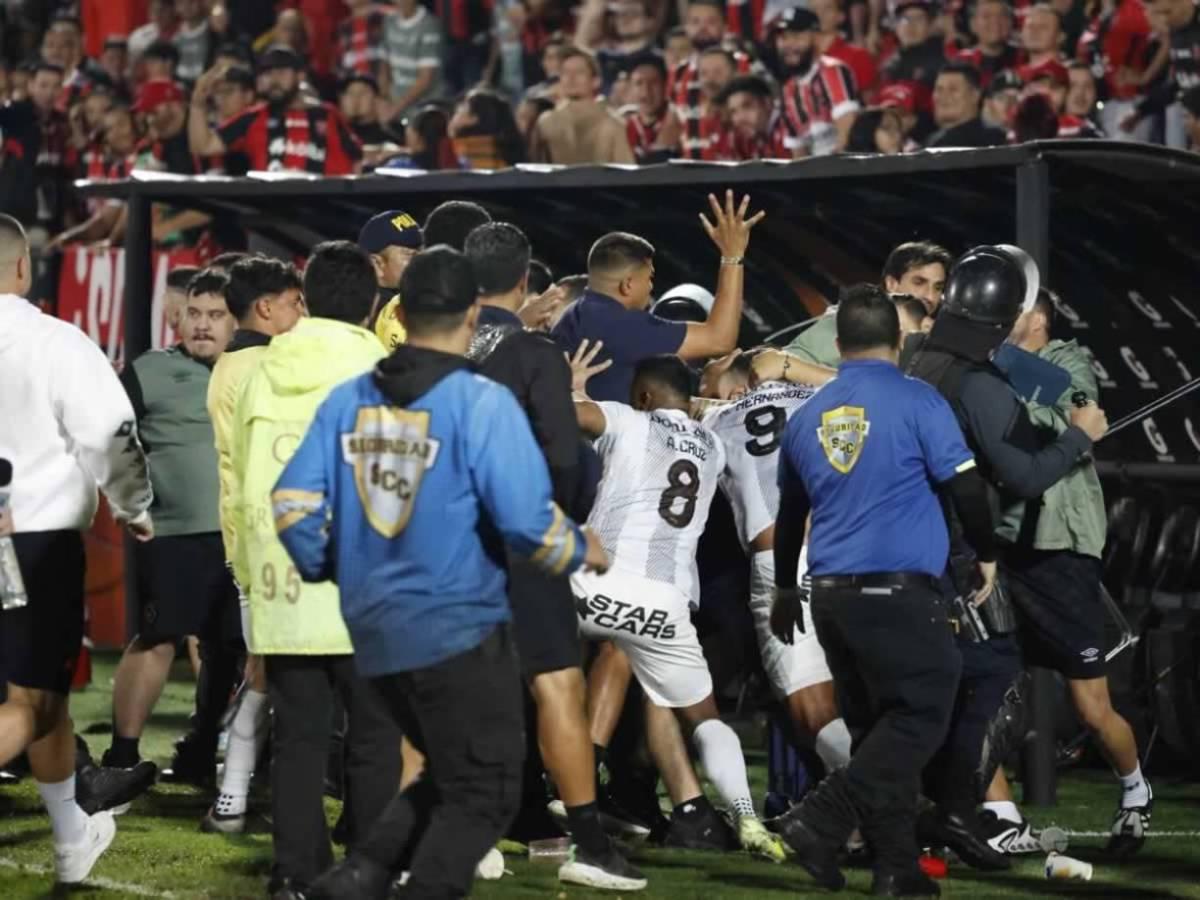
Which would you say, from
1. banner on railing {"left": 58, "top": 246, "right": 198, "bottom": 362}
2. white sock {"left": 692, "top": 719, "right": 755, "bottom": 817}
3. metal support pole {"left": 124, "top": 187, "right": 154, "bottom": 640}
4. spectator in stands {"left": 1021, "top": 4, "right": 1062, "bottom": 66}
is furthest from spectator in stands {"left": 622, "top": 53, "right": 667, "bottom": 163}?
white sock {"left": 692, "top": 719, "right": 755, "bottom": 817}

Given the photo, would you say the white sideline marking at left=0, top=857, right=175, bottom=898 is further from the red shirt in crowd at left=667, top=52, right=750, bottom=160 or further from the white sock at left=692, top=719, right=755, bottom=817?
the red shirt in crowd at left=667, top=52, right=750, bottom=160

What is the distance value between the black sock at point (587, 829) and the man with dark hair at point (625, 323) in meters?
1.64

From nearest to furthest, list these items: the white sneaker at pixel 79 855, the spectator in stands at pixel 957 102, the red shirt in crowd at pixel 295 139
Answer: the white sneaker at pixel 79 855 → the spectator in stands at pixel 957 102 → the red shirt in crowd at pixel 295 139

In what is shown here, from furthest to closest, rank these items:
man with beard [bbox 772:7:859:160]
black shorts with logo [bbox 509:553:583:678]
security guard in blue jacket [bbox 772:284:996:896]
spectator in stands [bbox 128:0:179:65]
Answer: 1. spectator in stands [bbox 128:0:179:65]
2. man with beard [bbox 772:7:859:160]
3. black shorts with logo [bbox 509:553:583:678]
4. security guard in blue jacket [bbox 772:284:996:896]

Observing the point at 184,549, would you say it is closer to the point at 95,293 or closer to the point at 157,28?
the point at 95,293

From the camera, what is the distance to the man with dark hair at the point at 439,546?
6.17m

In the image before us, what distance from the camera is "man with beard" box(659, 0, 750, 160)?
15.6 m

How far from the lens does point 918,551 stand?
24.9 feet

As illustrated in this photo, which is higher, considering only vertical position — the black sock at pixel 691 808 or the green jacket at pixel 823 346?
the green jacket at pixel 823 346

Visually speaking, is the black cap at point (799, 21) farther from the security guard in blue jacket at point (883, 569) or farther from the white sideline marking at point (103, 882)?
the white sideline marking at point (103, 882)

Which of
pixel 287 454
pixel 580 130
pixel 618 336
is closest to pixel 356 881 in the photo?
pixel 287 454

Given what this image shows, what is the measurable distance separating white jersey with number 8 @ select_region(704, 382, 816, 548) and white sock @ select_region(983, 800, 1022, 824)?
120 centimetres

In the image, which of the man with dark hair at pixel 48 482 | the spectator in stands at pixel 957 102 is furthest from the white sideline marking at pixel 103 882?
the spectator in stands at pixel 957 102

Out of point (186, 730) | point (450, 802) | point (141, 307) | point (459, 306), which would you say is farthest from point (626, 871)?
point (141, 307)
